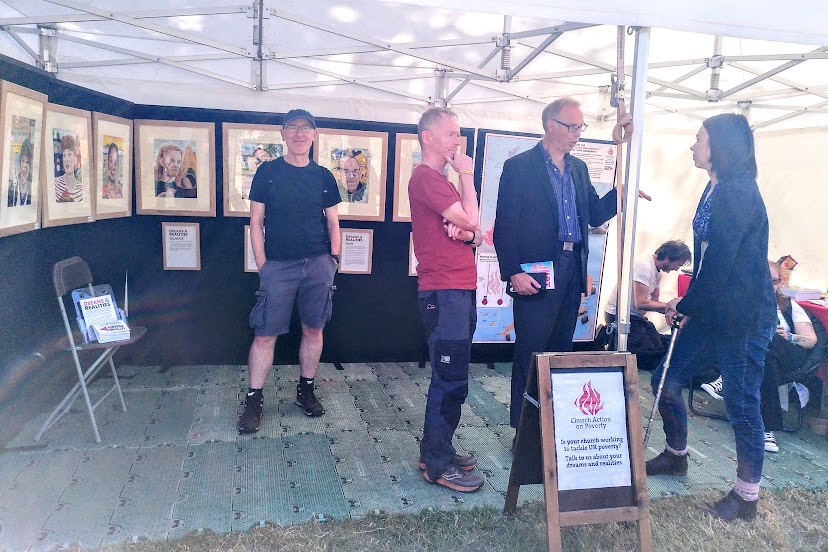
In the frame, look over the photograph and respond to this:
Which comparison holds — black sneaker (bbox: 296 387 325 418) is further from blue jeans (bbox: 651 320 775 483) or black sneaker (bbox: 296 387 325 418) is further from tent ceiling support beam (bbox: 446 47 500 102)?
tent ceiling support beam (bbox: 446 47 500 102)

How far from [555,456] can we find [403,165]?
9.55ft

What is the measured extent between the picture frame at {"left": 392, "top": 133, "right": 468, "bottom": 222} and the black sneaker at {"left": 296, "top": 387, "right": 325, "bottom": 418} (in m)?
1.60

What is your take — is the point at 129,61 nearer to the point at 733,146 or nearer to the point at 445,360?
the point at 445,360

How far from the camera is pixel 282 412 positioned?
13.0 feet

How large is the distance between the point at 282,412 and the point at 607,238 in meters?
3.05

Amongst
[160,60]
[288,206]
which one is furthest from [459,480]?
[160,60]

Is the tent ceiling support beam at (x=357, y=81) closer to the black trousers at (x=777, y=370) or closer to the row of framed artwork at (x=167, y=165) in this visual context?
the row of framed artwork at (x=167, y=165)

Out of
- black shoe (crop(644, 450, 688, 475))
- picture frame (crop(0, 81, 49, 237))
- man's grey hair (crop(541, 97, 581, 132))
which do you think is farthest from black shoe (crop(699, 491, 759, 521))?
picture frame (crop(0, 81, 49, 237))

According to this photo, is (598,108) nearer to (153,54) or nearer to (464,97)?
(464,97)

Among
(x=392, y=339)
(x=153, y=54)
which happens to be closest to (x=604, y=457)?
(x=392, y=339)

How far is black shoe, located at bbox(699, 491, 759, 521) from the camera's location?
2.87 meters

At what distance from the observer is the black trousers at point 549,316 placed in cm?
317

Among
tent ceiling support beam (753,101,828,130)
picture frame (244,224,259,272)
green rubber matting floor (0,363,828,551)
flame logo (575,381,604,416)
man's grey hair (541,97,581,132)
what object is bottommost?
green rubber matting floor (0,363,828,551)

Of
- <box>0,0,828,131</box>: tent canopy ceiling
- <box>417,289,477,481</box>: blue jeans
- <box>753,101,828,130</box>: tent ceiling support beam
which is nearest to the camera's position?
<box>417,289,477,481</box>: blue jeans
